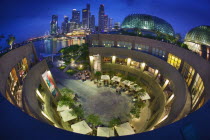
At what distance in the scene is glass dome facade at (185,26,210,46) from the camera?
102 ft

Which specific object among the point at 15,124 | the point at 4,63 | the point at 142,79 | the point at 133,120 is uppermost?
the point at 4,63

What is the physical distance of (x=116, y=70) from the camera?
104 ft

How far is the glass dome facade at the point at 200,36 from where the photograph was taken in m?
31.0

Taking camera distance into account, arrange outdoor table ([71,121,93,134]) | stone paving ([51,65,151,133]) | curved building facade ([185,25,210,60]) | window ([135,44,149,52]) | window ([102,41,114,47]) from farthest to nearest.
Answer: window ([102,41,114,47]) < curved building facade ([185,25,210,60]) < window ([135,44,149,52]) < stone paving ([51,65,151,133]) < outdoor table ([71,121,93,134])

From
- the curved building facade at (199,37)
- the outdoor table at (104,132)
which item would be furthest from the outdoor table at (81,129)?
the curved building facade at (199,37)

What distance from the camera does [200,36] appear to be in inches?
1251

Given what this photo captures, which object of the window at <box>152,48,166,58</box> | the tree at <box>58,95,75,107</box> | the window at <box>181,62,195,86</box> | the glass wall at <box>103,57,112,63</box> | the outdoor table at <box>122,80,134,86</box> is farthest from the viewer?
the glass wall at <box>103,57,112,63</box>

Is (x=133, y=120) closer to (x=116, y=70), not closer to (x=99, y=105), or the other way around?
(x=99, y=105)

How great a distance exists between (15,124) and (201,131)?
8.77 meters

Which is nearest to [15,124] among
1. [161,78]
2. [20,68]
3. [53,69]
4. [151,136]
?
[151,136]

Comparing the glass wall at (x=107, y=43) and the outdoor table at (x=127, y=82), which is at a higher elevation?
the glass wall at (x=107, y=43)

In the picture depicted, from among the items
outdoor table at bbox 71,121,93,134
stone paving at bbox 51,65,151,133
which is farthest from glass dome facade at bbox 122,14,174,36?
outdoor table at bbox 71,121,93,134

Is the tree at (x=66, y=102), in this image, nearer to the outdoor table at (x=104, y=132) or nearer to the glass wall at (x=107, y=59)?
the outdoor table at (x=104, y=132)

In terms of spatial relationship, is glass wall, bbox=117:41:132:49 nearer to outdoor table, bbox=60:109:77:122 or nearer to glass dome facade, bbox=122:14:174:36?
glass dome facade, bbox=122:14:174:36
